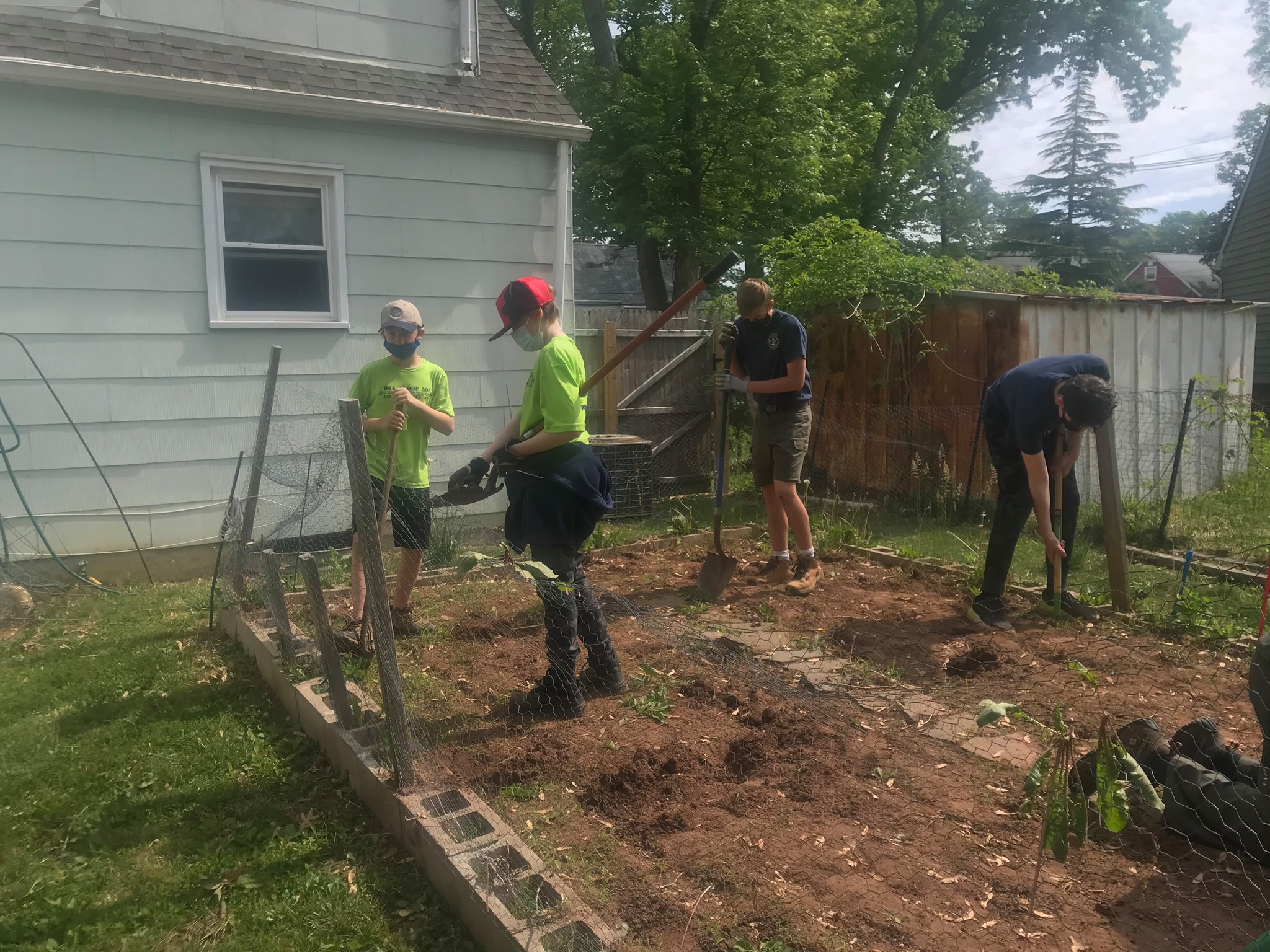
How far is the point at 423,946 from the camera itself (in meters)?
2.63

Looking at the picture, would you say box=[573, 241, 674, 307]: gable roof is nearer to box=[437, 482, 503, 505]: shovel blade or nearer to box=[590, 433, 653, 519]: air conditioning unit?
box=[590, 433, 653, 519]: air conditioning unit

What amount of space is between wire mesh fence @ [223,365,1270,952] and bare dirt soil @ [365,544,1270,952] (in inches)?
0.5

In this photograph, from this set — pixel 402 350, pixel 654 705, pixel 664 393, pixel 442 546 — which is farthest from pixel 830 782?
pixel 664 393

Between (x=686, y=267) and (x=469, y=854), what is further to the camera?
(x=686, y=267)

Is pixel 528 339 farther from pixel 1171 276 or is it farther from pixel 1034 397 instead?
pixel 1171 276

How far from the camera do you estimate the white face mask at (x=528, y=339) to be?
151 inches

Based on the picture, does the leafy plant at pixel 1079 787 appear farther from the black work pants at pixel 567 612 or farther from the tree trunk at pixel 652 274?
the tree trunk at pixel 652 274

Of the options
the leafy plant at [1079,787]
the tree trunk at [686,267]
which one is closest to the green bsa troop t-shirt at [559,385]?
the leafy plant at [1079,787]

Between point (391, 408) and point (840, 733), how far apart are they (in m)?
2.61

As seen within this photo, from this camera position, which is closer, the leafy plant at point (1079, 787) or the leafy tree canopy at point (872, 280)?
the leafy plant at point (1079, 787)

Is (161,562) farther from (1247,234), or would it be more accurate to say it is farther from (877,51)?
(1247,234)

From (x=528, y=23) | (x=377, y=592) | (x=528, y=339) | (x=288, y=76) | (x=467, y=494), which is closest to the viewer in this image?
(x=377, y=592)

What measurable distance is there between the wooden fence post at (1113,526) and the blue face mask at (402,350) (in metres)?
3.79

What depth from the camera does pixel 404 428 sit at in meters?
4.55
